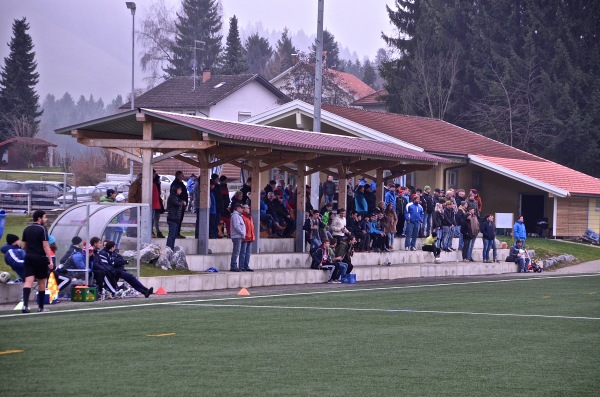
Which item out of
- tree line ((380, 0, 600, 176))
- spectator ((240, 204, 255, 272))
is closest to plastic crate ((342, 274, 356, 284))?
spectator ((240, 204, 255, 272))

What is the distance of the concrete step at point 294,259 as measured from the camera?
25.5 metres

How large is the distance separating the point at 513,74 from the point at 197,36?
53.3 meters

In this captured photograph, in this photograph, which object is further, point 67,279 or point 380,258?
point 380,258

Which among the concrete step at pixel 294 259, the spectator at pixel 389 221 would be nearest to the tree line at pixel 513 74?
the concrete step at pixel 294 259

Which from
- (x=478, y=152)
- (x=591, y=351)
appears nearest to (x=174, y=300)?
(x=591, y=351)

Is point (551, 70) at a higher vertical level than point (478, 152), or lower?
higher

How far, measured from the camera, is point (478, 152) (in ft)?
166

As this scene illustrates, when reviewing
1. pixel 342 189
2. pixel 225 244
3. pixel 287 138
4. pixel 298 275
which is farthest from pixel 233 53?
pixel 298 275

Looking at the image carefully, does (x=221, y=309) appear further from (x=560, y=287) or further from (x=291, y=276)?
(x=560, y=287)

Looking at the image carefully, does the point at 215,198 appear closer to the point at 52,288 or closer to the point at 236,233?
the point at 236,233

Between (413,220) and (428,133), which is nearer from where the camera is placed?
(413,220)

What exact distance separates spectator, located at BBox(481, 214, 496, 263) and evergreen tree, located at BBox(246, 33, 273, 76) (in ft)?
371

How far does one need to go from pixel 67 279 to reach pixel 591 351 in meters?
10.9

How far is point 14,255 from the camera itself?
20000 mm
